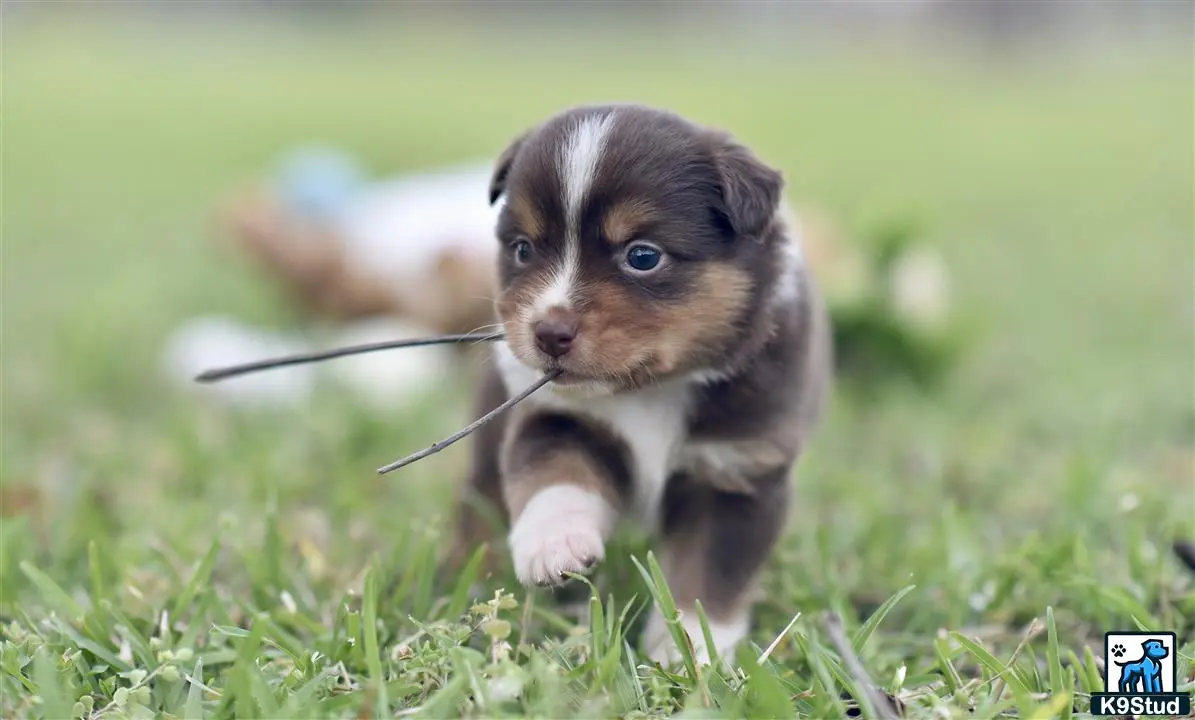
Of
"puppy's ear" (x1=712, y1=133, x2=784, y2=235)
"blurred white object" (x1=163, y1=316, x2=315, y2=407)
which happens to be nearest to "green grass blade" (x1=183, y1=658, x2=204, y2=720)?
"puppy's ear" (x1=712, y1=133, x2=784, y2=235)

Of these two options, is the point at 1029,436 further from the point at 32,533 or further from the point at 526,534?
the point at 32,533

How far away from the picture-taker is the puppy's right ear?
3104mm

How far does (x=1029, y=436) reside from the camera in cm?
513

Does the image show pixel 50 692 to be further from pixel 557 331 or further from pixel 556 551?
pixel 557 331

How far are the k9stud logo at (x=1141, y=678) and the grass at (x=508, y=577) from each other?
0.06 meters

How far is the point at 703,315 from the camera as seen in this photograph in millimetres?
2855

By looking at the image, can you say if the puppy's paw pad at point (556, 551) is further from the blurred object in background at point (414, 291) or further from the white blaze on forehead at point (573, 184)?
the blurred object in background at point (414, 291)

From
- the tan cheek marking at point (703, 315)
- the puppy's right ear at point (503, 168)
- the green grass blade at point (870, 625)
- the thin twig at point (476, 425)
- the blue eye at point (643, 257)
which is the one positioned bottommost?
the green grass blade at point (870, 625)

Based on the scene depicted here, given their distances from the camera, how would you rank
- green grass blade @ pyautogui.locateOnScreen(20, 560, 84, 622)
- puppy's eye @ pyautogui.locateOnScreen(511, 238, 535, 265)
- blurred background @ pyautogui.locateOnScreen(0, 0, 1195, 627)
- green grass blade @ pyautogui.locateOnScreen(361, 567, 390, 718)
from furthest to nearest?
blurred background @ pyautogui.locateOnScreen(0, 0, 1195, 627) → green grass blade @ pyautogui.locateOnScreen(20, 560, 84, 622) → puppy's eye @ pyautogui.locateOnScreen(511, 238, 535, 265) → green grass blade @ pyautogui.locateOnScreen(361, 567, 390, 718)

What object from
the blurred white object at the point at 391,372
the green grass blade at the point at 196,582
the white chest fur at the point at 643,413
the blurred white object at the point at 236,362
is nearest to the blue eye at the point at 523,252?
the white chest fur at the point at 643,413

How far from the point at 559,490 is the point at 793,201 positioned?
22.7ft

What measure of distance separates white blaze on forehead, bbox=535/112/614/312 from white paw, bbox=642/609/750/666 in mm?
837

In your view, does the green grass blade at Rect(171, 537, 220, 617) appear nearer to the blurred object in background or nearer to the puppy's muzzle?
the puppy's muzzle

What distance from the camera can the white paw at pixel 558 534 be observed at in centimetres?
272
